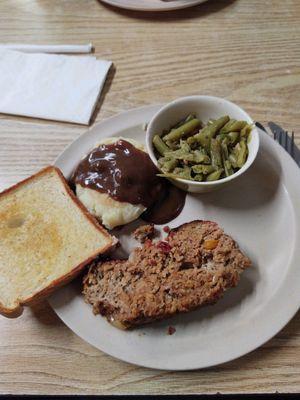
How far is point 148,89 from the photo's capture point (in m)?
2.24

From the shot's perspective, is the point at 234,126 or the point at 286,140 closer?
the point at 234,126

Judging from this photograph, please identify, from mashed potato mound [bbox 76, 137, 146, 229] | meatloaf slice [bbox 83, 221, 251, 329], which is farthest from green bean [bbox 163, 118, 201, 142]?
meatloaf slice [bbox 83, 221, 251, 329]

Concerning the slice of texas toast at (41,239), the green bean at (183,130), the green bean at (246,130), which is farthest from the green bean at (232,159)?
the slice of texas toast at (41,239)

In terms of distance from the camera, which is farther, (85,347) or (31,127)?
(31,127)

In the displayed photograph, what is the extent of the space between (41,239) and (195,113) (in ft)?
2.99

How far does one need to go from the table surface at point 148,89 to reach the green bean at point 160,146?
1.54 feet

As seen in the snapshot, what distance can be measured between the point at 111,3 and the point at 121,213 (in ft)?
5.01

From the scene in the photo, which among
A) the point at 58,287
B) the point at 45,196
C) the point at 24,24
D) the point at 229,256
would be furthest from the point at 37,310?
the point at 24,24

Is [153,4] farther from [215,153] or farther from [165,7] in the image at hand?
[215,153]

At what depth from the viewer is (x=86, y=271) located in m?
1.59

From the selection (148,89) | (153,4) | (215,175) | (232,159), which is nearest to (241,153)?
(232,159)

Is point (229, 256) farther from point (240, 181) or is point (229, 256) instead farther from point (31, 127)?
point (31, 127)

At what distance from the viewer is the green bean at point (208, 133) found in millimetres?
1814

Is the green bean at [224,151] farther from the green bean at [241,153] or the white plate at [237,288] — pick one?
the white plate at [237,288]
